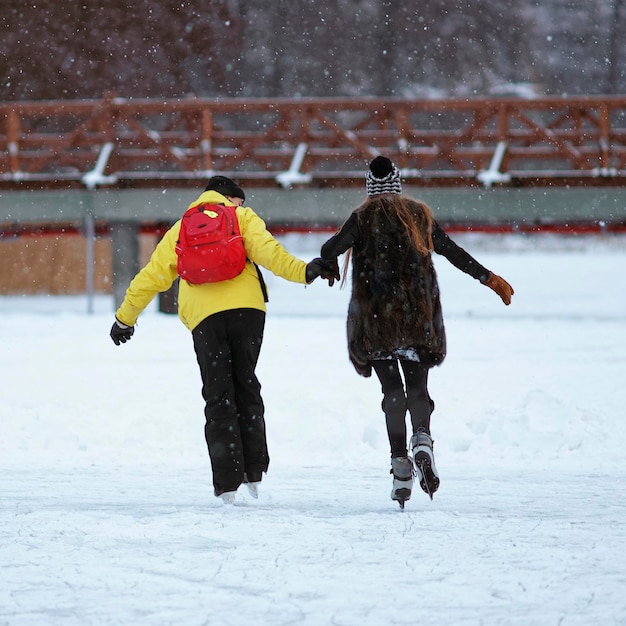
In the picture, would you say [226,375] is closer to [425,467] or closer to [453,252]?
[425,467]

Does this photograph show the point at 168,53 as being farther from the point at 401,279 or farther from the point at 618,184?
the point at 401,279

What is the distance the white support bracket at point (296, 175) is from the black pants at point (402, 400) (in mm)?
9475

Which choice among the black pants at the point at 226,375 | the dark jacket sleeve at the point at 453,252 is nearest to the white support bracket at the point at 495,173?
the dark jacket sleeve at the point at 453,252

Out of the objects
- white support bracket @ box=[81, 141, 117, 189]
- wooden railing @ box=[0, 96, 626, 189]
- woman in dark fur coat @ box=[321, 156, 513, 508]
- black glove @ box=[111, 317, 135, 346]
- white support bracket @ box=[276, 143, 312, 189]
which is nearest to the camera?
woman in dark fur coat @ box=[321, 156, 513, 508]

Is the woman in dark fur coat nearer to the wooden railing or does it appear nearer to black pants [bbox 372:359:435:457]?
black pants [bbox 372:359:435:457]

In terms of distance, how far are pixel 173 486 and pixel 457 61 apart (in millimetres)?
25866

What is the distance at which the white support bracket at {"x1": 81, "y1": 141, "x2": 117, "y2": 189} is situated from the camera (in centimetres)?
1501

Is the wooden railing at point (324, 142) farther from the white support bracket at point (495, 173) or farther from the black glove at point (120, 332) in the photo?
the black glove at point (120, 332)

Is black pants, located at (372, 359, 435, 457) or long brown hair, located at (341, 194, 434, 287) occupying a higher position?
long brown hair, located at (341, 194, 434, 287)

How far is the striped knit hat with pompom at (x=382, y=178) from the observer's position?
5.30m

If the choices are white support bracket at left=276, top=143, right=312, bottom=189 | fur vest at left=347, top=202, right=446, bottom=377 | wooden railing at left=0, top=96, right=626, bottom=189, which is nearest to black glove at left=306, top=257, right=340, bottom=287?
fur vest at left=347, top=202, right=446, bottom=377

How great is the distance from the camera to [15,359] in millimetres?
10297

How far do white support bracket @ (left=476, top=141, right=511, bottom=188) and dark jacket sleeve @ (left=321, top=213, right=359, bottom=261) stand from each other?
955 cm

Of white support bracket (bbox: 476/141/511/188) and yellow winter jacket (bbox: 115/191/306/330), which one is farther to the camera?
white support bracket (bbox: 476/141/511/188)
